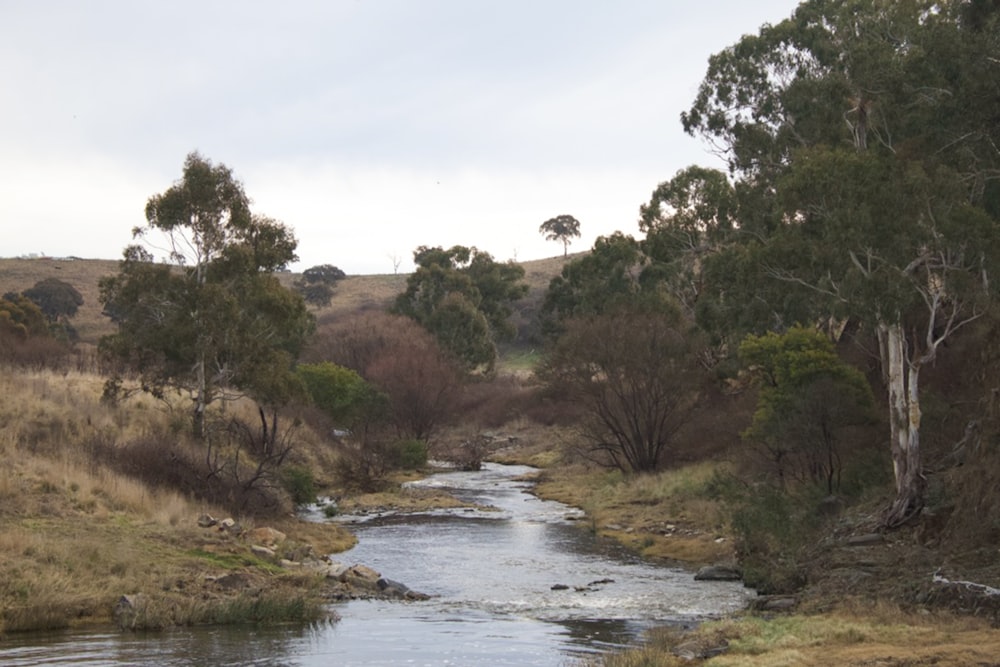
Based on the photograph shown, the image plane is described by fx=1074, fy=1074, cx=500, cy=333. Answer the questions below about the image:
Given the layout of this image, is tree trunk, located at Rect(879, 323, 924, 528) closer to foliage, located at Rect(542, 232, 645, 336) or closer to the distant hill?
foliage, located at Rect(542, 232, 645, 336)

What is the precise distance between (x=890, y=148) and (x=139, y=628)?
20375 mm

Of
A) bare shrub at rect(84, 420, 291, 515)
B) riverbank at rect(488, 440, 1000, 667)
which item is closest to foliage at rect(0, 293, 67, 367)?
bare shrub at rect(84, 420, 291, 515)

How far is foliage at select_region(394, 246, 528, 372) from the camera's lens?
303ft

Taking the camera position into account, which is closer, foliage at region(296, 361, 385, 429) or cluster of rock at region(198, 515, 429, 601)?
cluster of rock at region(198, 515, 429, 601)

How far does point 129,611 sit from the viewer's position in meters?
19.0

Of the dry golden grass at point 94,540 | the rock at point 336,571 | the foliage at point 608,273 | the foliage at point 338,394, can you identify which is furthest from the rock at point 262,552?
the foliage at point 608,273

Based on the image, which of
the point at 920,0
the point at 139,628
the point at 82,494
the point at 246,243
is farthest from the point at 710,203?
the point at 139,628

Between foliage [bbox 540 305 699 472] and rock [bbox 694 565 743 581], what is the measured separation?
20880 millimetres

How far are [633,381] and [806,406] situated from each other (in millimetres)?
16411

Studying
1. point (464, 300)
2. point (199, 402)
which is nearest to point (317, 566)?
point (199, 402)

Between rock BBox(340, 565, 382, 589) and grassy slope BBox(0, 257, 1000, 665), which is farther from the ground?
grassy slope BBox(0, 257, 1000, 665)

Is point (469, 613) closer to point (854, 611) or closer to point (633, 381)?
point (854, 611)

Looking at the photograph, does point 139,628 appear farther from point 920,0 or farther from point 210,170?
point 920,0

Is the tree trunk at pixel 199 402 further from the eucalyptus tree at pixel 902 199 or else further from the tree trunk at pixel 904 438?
the tree trunk at pixel 904 438
